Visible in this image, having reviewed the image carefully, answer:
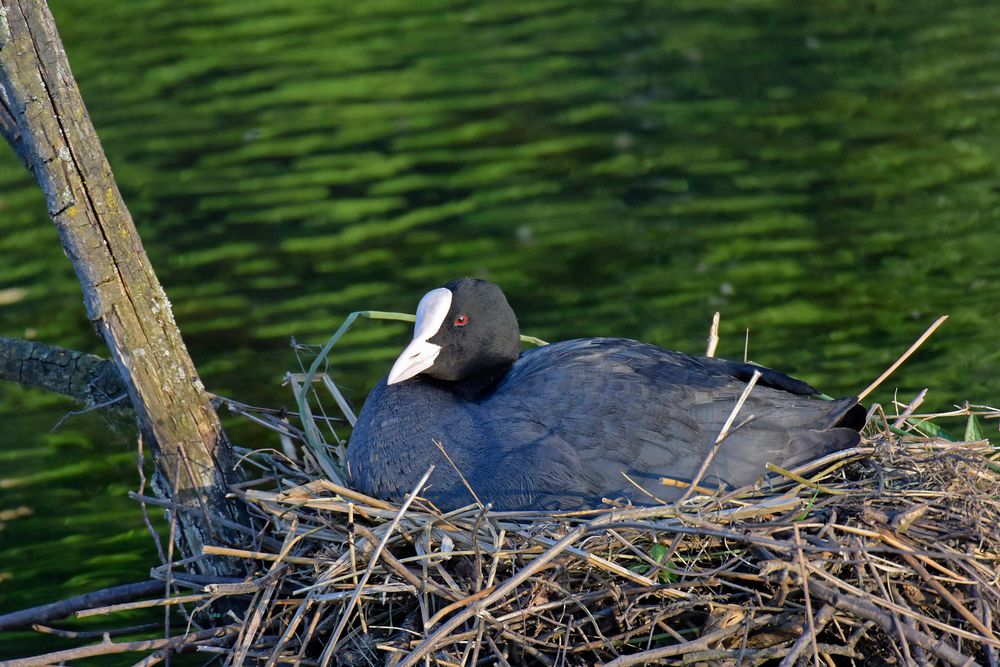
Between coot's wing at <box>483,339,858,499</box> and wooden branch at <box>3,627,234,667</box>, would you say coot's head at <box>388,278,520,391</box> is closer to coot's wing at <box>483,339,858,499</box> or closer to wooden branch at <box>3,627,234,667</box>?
coot's wing at <box>483,339,858,499</box>

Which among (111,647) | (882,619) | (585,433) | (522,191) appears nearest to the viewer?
(882,619)

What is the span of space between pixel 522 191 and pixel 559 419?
520 cm

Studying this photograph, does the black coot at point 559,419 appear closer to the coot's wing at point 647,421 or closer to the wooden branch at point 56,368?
the coot's wing at point 647,421

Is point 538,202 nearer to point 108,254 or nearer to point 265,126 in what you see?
point 265,126

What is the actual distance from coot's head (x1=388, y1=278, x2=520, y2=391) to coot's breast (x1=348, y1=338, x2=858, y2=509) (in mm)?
101

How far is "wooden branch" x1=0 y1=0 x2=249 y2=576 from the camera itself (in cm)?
339

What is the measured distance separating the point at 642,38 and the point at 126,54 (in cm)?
446

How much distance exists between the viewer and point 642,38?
1100 centimetres

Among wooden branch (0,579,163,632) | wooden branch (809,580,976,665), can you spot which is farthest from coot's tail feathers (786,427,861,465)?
wooden branch (0,579,163,632)

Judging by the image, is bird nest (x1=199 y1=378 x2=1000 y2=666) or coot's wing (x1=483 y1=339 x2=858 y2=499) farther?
coot's wing (x1=483 y1=339 x2=858 y2=499)

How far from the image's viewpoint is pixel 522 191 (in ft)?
28.8

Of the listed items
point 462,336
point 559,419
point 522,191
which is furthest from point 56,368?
point 522,191

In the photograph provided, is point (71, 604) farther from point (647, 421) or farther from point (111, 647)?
point (647, 421)

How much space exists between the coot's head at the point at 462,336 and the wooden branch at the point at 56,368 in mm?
936
